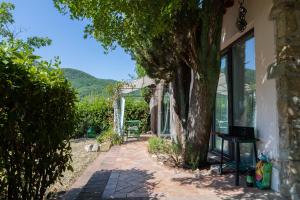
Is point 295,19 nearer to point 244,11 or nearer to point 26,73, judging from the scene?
point 244,11

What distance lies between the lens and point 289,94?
4.38 meters

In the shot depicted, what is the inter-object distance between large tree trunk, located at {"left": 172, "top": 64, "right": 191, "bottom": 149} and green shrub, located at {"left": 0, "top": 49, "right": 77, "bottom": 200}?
430 cm

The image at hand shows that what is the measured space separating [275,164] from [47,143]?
3.54 metres

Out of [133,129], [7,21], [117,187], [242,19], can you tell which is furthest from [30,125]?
[7,21]

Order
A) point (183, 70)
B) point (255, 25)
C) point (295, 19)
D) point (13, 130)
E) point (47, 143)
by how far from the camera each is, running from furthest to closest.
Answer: point (183, 70) < point (255, 25) < point (295, 19) < point (47, 143) < point (13, 130)

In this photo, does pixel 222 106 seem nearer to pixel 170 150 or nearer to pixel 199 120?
pixel 170 150

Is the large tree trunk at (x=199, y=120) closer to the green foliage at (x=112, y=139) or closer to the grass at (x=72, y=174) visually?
the grass at (x=72, y=174)

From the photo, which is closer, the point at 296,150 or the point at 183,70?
the point at 296,150

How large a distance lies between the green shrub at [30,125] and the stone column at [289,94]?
3196mm

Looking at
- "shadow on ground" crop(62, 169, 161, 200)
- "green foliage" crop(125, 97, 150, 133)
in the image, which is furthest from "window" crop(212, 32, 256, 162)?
"green foliage" crop(125, 97, 150, 133)

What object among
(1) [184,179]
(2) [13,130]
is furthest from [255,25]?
(2) [13,130]

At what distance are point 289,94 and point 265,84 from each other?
77cm

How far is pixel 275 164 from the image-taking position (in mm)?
4777

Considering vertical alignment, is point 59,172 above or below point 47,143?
below
